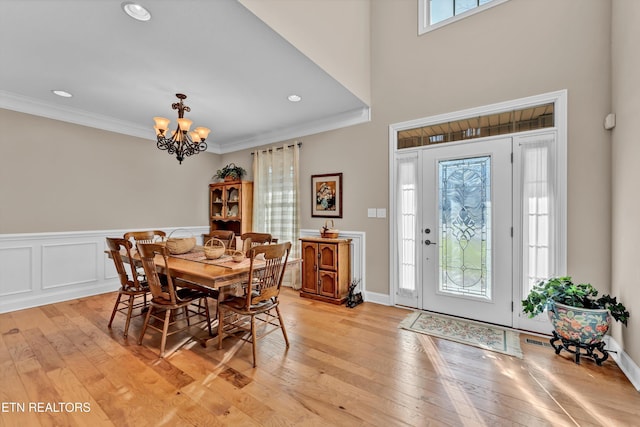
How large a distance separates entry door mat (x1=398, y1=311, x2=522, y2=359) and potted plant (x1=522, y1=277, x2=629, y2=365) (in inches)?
13.7

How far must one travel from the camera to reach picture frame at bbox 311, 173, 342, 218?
4086 millimetres

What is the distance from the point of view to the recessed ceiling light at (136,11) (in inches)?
73.8

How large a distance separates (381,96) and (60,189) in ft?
15.1

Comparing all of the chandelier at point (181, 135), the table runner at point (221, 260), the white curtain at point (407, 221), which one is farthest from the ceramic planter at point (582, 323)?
the chandelier at point (181, 135)

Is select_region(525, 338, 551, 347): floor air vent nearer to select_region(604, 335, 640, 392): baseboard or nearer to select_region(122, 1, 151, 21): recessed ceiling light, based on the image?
select_region(604, 335, 640, 392): baseboard

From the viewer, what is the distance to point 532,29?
8.96 ft

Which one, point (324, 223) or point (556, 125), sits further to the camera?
point (324, 223)

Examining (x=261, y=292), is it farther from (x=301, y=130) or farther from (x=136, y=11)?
(x=301, y=130)

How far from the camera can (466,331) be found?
2816mm

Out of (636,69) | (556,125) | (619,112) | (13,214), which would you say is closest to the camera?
(636,69)

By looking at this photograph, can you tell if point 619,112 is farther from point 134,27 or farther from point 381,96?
point 134,27

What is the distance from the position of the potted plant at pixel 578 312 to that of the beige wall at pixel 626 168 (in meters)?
0.12

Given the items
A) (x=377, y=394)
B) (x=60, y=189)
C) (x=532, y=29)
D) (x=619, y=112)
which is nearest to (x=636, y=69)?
(x=619, y=112)

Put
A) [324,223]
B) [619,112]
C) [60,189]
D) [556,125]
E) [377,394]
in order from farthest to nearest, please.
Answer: [324,223], [60,189], [556,125], [619,112], [377,394]
